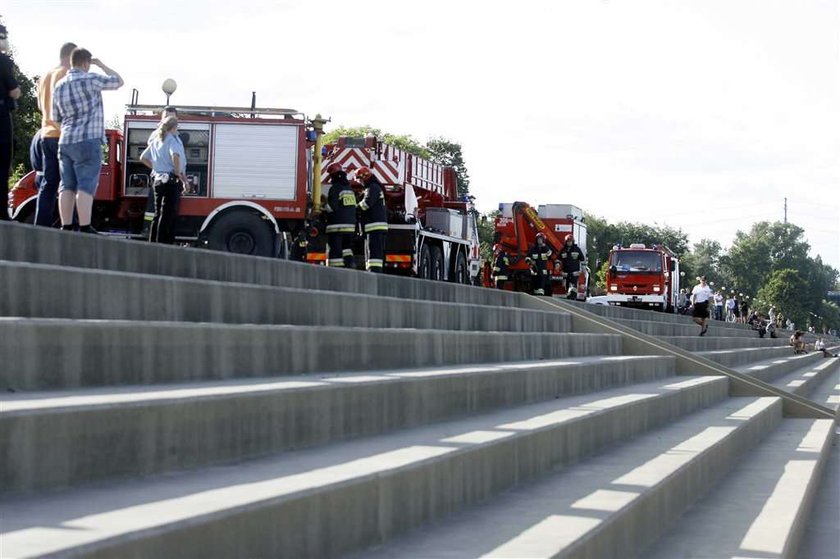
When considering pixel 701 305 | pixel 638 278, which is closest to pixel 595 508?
pixel 701 305

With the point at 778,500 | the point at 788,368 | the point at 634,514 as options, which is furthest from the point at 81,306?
the point at 788,368

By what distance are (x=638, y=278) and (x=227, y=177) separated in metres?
26.1

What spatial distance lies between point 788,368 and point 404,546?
91.7 feet

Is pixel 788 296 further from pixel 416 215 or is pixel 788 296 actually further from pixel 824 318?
pixel 416 215

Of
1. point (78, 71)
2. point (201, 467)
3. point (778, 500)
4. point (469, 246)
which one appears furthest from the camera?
point (469, 246)

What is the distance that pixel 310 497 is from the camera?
3850mm

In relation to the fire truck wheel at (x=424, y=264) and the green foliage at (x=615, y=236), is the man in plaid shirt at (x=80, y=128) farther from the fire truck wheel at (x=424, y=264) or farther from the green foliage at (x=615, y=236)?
the green foliage at (x=615, y=236)

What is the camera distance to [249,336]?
568 cm

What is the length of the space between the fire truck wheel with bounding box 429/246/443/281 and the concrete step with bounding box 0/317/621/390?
60.0ft

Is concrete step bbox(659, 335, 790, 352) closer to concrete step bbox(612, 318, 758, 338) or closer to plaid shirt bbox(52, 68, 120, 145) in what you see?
concrete step bbox(612, 318, 758, 338)

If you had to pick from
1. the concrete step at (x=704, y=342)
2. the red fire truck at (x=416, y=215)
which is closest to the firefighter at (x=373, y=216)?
the red fire truck at (x=416, y=215)

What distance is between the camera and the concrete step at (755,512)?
6129 mm

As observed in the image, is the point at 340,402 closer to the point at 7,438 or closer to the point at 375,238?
the point at 7,438

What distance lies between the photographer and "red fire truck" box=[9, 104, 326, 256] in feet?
65.8
